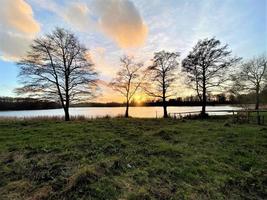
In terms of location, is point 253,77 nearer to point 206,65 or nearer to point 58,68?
point 206,65

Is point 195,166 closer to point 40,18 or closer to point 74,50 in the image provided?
point 40,18

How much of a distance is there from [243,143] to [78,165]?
6773mm

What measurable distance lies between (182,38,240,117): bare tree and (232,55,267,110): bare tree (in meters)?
6.77

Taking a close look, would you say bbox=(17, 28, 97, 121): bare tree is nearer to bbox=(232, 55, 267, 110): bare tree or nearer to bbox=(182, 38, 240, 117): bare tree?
bbox=(182, 38, 240, 117): bare tree

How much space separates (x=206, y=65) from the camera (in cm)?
2231

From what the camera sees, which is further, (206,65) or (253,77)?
(253,77)

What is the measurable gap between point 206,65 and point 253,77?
10914 mm

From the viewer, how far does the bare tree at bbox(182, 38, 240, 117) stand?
2172 centimetres

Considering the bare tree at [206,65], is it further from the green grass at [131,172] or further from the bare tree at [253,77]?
the green grass at [131,172]

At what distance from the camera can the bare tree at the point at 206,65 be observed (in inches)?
855

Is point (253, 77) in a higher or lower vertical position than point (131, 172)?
higher

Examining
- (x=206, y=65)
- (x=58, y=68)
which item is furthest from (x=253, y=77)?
(x=58, y=68)

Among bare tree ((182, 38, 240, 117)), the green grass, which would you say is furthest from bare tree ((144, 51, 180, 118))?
the green grass

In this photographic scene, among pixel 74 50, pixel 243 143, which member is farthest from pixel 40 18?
pixel 243 143
